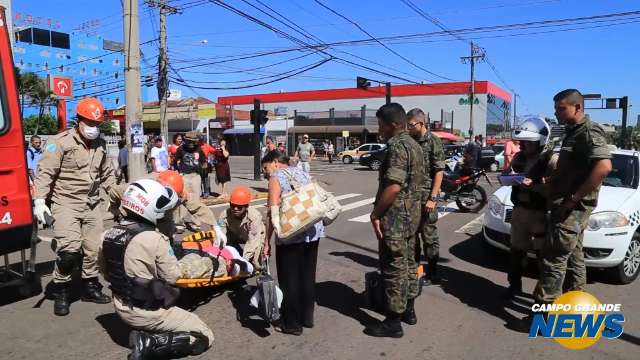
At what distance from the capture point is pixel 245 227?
4.96m

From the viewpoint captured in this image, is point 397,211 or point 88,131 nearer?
point 397,211

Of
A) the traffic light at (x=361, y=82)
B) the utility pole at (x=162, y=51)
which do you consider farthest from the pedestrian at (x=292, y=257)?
the traffic light at (x=361, y=82)

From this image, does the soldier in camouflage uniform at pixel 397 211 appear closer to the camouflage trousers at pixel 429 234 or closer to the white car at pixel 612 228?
the camouflage trousers at pixel 429 234

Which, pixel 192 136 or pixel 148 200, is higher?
pixel 192 136

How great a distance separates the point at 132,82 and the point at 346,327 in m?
6.91

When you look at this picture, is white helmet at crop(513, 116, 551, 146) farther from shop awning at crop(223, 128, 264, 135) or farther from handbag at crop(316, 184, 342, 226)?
shop awning at crop(223, 128, 264, 135)

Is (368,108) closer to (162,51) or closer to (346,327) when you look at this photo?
(162,51)

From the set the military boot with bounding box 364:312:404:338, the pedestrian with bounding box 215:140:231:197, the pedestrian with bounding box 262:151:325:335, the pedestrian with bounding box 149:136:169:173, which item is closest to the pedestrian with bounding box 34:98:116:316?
the pedestrian with bounding box 262:151:325:335

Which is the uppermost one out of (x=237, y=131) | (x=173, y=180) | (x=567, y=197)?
(x=237, y=131)

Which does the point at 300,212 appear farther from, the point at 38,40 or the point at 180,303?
the point at 38,40

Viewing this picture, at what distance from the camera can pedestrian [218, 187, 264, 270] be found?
473cm

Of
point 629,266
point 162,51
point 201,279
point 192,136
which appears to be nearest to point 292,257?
point 201,279

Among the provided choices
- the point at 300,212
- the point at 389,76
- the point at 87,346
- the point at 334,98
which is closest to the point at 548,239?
the point at 300,212

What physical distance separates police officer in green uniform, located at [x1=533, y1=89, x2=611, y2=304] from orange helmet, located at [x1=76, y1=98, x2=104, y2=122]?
13.3ft
